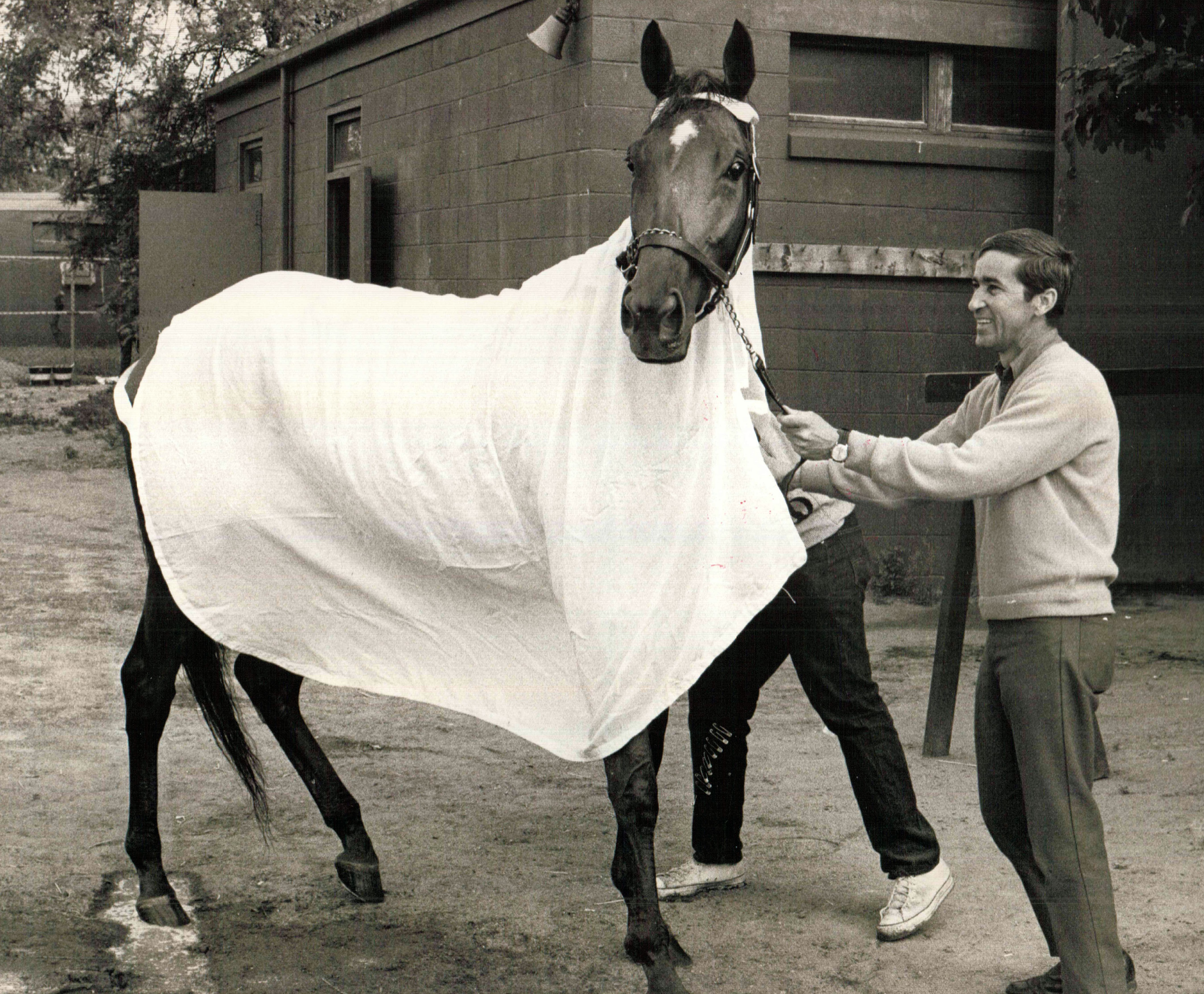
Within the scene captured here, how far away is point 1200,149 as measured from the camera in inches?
334

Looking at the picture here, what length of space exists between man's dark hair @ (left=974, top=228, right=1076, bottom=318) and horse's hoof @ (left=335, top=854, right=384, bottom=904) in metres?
2.24

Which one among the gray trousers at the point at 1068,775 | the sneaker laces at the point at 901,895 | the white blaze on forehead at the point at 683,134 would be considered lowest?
the sneaker laces at the point at 901,895

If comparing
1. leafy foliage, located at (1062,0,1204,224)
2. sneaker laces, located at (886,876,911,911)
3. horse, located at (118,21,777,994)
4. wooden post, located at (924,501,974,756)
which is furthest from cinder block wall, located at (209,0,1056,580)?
sneaker laces, located at (886,876,911,911)

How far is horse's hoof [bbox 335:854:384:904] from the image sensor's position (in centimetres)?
392

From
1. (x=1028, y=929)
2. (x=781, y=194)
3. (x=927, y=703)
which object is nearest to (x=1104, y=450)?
(x=1028, y=929)

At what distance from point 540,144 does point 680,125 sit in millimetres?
5302

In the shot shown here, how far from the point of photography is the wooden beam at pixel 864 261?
821 cm

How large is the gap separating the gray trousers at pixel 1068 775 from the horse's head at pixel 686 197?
97 cm

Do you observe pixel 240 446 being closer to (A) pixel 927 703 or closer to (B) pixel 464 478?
(B) pixel 464 478

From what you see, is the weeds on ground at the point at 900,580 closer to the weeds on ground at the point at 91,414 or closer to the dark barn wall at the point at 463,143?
the dark barn wall at the point at 463,143

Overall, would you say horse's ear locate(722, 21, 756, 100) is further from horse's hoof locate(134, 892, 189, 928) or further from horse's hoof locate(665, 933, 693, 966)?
horse's hoof locate(134, 892, 189, 928)

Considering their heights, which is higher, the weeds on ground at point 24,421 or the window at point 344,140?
the window at point 344,140

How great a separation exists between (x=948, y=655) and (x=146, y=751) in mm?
2750

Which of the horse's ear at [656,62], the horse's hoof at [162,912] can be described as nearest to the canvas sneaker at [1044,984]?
the horse's hoof at [162,912]
